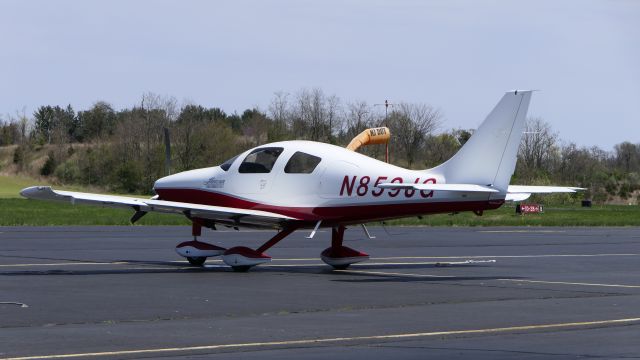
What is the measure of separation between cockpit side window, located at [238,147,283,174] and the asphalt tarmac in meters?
2.14

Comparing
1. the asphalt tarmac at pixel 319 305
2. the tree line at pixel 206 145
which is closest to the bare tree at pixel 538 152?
the tree line at pixel 206 145

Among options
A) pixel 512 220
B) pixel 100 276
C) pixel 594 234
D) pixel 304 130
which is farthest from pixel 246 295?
pixel 304 130

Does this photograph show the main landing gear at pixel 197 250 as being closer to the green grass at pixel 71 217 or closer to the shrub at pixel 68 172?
the green grass at pixel 71 217

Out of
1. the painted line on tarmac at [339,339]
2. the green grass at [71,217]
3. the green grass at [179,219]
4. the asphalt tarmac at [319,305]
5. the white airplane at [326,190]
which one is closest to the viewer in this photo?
the painted line on tarmac at [339,339]

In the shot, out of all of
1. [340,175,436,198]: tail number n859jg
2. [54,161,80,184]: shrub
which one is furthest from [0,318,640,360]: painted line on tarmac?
[54,161,80,184]: shrub

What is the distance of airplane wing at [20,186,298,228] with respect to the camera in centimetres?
2303

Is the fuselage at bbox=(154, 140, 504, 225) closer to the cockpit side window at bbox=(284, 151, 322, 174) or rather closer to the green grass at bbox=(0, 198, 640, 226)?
the cockpit side window at bbox=(284, 151, 322, 174)

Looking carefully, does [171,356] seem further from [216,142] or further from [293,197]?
[216,142]

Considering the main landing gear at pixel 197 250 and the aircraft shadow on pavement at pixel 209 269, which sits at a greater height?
the main landing gear at pixel 197 250

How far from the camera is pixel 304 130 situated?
73.9 metres

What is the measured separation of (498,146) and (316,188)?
13.0 ft

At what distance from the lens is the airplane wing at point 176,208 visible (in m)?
23.0

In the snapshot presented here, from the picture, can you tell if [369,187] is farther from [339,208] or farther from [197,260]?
[197,260]

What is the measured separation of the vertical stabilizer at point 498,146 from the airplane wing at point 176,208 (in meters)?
3.98
